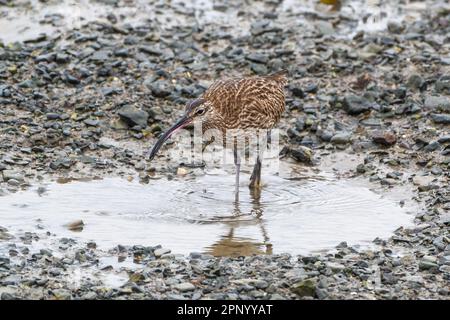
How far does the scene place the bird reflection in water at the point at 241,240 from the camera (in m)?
A: 10.6

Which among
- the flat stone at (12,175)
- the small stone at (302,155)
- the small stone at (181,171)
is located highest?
the small stone at (302,155)

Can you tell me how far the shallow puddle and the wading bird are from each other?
474mm

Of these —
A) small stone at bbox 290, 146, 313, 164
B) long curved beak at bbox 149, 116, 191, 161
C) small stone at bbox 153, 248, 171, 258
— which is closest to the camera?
small stone at bbox 153, 248, 171, 258

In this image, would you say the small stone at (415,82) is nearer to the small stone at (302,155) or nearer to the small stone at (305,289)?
the small stone at (302,155)

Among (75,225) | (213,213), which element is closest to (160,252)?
(75,225)

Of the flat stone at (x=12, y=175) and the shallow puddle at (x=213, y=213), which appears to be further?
the flat stone at (x=12, y=175)

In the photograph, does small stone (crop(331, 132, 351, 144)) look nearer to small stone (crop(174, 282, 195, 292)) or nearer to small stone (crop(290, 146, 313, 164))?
small stone (crop(290, 146, 313, 164))

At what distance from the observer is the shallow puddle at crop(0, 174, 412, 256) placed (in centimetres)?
1084

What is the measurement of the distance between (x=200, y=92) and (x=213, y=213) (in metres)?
3.65

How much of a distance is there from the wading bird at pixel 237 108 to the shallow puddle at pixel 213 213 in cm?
47

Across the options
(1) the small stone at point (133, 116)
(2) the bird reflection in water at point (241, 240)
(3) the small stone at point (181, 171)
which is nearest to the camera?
(2) the bird reflection in water at point (241, 240)

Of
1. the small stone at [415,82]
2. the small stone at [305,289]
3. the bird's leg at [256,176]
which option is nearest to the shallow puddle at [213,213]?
the bird's leg at [256,176]

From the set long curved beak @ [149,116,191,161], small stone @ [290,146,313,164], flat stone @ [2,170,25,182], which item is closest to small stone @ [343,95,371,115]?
small stone @ [290,146,313,164]
